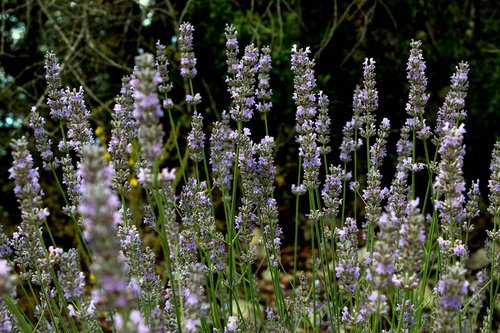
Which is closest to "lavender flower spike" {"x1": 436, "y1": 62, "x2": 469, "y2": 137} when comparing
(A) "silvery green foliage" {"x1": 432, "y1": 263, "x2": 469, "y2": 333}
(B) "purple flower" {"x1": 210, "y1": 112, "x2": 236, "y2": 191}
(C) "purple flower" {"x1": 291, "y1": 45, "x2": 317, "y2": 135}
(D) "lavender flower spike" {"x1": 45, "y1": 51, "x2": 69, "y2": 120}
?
(C) "purple flower" {"x1": 291, "y1": 45, "x2": 317, "y2": 135}

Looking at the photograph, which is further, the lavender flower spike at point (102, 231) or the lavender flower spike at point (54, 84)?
the lavender flower spike at point (54, 84)

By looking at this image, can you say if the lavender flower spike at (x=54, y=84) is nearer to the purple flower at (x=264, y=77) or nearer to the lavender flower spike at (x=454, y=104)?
the purple flower at (x=264, y=77)

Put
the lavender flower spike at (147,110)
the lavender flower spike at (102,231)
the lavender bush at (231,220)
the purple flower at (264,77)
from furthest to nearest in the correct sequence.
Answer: the purple flower at (264,77), the lavender bush at (231,220), the lavender flower spike at (147,110), the lavender flower spike at (102,231)

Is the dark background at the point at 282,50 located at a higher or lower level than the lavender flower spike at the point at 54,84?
higher

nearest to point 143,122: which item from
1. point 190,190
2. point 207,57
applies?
point 190,190

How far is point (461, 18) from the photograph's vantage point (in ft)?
18.0

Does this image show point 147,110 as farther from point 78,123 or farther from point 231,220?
point 231,220

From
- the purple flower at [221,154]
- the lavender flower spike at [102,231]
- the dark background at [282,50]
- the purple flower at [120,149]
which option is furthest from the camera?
the dark background at [282,50]

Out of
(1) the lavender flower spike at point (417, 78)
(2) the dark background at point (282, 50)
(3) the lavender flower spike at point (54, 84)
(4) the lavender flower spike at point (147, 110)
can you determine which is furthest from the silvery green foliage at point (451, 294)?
(2) the dark background at point (282, 50)

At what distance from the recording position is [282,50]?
5.29m

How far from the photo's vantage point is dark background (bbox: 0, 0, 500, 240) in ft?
17.4

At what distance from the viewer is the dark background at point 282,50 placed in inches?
209

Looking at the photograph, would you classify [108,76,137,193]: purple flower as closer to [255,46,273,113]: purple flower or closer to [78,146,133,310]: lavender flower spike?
[255,46,273,113]: purple flower

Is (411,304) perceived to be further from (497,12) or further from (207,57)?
(497,12)
